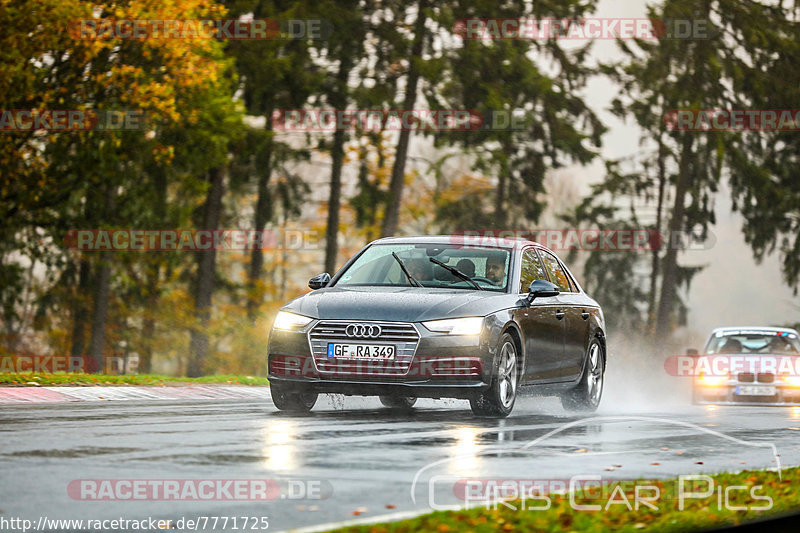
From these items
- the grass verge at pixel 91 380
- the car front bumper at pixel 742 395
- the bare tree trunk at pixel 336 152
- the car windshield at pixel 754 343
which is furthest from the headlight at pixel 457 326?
the bare tree trunk at pixel 336 152

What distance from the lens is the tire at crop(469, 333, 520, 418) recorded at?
40.9ft

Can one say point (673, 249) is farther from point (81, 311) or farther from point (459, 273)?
point (459, 273)

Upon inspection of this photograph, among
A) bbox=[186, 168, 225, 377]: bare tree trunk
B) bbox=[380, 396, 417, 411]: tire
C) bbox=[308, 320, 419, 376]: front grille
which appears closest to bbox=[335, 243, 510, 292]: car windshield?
bbox=[308, 320, 419, 376]: front grille

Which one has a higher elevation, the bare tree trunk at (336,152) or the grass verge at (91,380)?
the bare tree trunk at (336,152)

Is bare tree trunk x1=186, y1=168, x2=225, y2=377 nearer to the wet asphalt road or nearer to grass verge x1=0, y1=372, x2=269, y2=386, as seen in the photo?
A: grass verge x1=0, y1=372, x2=269, y2=386

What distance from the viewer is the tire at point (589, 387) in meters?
15.5

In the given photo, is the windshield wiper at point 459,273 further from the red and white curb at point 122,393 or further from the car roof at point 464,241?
the red and white curb at point 122,393

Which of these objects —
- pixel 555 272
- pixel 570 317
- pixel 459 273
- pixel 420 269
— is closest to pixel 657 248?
pixel 555 272

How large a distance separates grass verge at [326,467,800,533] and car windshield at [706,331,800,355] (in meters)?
15.7

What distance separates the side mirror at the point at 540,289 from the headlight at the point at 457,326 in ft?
4.81

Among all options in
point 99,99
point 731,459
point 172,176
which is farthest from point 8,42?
point 731,459

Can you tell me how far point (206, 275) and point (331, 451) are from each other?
33260 mm

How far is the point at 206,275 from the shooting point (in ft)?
137

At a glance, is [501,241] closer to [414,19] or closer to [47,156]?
[47,156]
